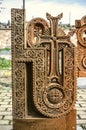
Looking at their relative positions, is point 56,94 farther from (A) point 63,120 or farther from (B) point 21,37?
(B) point 21,37

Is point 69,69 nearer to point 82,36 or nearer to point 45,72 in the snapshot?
point 45,72

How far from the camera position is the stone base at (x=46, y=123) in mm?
4117

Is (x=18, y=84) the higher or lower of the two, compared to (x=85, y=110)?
higher

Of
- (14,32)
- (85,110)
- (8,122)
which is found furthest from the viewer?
(85,110)

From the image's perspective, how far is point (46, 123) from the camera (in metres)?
4.13

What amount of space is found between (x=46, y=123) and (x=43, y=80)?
0.48 metres

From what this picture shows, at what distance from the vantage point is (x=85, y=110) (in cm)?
666

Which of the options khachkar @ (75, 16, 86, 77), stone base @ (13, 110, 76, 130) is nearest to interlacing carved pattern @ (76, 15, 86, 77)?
khachkar @ (75, 16, 86, 77)

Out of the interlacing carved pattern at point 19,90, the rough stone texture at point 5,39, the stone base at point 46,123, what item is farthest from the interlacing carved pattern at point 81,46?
the rough stone texture at point 5,39

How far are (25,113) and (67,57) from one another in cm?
76

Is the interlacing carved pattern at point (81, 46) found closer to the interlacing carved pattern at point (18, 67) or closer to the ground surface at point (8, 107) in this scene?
the ground surface at point (8, 107)

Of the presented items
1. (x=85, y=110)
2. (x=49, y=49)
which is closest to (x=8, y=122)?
(x=85, y=110)

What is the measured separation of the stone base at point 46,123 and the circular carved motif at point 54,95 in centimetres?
20

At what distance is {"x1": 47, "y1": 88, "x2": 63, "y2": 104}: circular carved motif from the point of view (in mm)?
4137
